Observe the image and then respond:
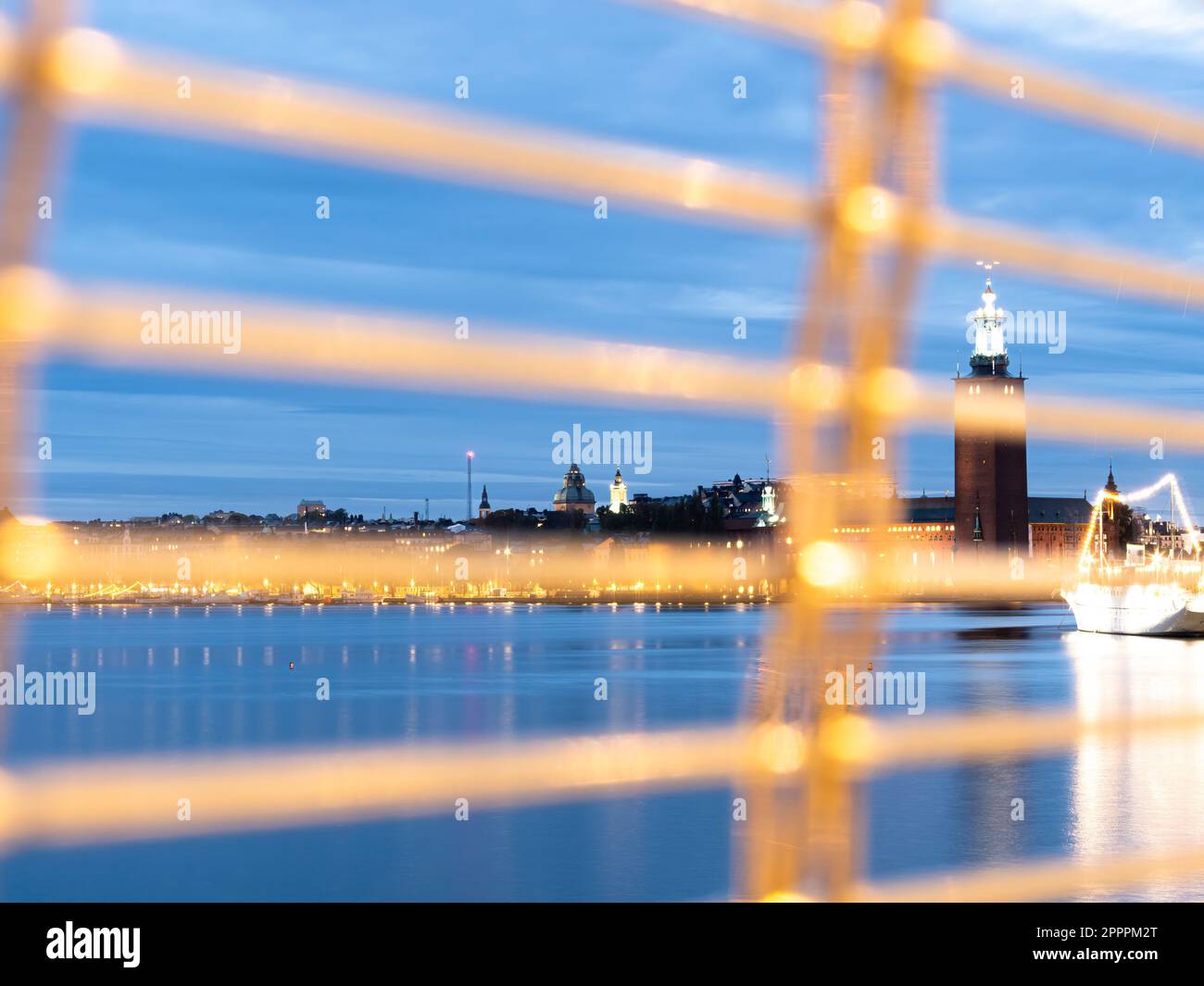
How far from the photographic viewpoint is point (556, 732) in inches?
1366

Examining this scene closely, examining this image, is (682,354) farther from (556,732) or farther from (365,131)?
(556,732)

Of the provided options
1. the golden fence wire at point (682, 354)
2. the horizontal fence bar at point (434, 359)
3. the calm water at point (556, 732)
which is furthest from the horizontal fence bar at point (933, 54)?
the calm water at point (556, 732)

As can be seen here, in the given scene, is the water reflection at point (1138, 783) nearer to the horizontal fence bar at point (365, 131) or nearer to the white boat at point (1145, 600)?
the horizontal fence bar at point (365, 131)

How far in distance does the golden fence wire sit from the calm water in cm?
13

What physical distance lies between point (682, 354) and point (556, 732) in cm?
3338

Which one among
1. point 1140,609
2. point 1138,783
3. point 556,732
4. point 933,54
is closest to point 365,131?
point 933,54

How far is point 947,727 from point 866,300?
663 mm

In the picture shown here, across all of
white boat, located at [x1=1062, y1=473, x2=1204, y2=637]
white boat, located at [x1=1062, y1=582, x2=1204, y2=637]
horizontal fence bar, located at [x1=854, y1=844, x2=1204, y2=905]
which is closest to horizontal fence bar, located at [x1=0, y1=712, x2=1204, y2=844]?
horizontal fence bar, located at [x1=854, y1=844, x2=1204, y2=905]

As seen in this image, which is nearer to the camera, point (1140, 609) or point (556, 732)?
point (556, 732)

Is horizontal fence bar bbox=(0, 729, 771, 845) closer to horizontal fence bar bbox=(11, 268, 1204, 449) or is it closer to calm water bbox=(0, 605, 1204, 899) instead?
calm water bbox=(0, 605, 1204, 899)

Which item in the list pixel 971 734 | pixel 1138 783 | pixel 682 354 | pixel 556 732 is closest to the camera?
pixel 682 354

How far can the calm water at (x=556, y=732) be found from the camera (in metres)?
17.5

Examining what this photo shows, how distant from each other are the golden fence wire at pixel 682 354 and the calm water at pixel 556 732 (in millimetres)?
131
